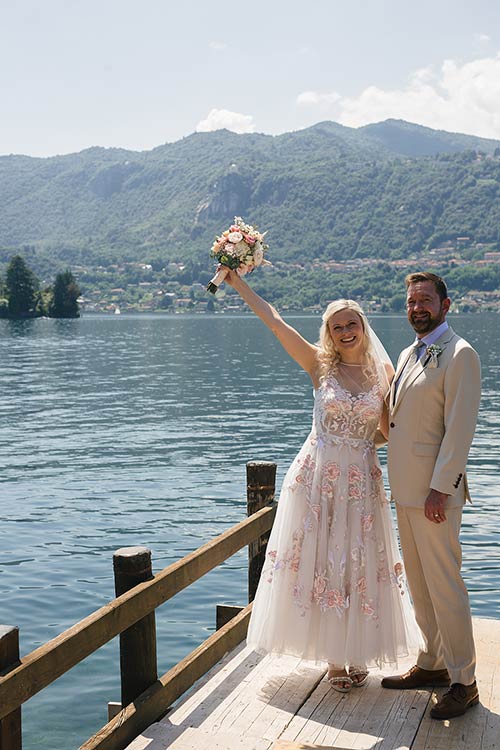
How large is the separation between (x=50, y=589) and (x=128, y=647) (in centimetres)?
764

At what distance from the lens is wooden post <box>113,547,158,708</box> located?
16.2 feet

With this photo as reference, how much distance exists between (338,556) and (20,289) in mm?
139004

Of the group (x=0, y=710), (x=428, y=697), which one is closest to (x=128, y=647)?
(x=0, y=710)

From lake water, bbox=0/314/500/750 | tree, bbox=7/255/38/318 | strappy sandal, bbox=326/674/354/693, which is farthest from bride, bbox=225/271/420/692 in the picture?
tree, bbox=7/255/38/318

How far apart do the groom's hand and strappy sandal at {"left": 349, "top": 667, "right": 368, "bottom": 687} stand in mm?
1075

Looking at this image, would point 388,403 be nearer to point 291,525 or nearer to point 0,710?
point 291,525

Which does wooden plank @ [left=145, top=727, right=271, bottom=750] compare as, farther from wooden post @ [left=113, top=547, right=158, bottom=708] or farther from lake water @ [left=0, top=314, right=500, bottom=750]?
lake water @ [left=0, top=314, right=500, bottom=750]

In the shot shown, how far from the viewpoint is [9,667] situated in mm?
3838

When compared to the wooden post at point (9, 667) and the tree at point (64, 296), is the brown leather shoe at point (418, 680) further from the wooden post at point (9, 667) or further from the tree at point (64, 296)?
the tree at point (64, 296)

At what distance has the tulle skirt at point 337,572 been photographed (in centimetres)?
527

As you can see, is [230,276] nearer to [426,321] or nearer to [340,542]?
[426,321]

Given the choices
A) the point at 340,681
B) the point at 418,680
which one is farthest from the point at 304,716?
the point at 418,680

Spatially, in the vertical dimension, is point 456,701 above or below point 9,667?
below

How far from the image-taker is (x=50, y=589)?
40.2 ft
